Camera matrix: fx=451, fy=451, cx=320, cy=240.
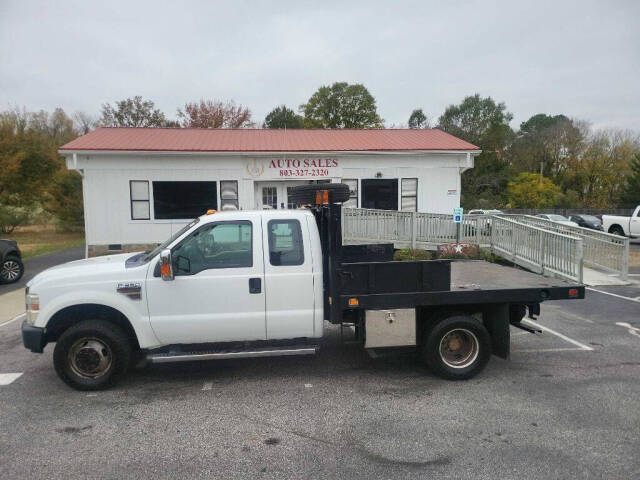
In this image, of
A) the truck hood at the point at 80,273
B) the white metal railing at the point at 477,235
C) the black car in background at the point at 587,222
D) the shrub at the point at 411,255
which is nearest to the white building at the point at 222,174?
the white metal railing at the point at 477,235

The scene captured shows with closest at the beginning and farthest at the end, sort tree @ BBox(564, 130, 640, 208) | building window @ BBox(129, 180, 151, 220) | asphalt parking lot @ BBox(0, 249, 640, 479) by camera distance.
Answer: asphalt parking lot @ BBox(0, 249, 640, 479), building window @ BBox(129, 180, 151, 220), tree @ BBox(564, 130, 640, 208)

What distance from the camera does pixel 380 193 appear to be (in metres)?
16.7

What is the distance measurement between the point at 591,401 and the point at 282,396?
3175mm

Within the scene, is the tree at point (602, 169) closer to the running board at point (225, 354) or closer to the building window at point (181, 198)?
the building window at point (181, 198)

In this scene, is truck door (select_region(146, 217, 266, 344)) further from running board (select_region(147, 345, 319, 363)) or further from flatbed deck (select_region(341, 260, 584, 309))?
flatbed deck (select_region(341, 260, 584, 309))

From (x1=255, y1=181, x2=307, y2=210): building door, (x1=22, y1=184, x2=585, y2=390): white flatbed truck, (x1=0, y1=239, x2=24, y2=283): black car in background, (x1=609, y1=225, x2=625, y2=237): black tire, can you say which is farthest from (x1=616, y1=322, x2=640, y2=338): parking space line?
(x1=609, y1=225, x2=625, y2=237): black tire

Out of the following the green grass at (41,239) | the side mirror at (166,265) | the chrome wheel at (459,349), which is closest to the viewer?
the side mirror at (166,265)

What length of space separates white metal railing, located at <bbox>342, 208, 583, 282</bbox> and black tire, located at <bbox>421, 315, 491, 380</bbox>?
2.38 metres

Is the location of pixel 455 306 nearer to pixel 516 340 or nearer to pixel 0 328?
pixel 516 340

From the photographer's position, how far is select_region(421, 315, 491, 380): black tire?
5102mm

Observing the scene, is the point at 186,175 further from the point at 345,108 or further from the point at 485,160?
the point at 485,160

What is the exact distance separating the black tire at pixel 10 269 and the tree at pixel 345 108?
39642mm

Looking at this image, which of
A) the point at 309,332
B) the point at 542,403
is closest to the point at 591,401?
the point at 542,403

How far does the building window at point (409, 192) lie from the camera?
658 inches
